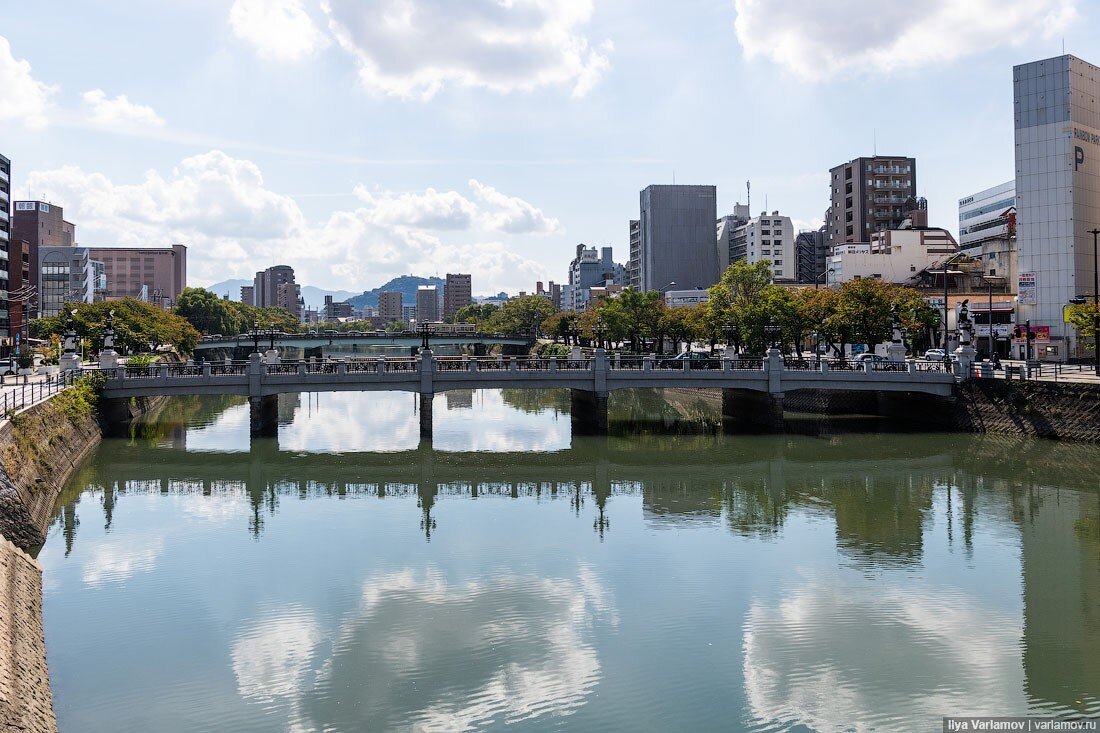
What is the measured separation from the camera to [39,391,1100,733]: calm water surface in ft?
54.0

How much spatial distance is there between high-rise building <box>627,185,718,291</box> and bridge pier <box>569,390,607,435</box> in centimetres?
11624

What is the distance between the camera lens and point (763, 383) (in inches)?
2012

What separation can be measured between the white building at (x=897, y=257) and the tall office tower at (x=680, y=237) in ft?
201

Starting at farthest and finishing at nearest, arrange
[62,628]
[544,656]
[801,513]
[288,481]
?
1. [288,481]
2. [801,513]
3. [62,628]
4. [544,656]

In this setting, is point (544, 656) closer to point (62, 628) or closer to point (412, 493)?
point (62, 628)

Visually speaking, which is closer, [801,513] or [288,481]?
[801,513]

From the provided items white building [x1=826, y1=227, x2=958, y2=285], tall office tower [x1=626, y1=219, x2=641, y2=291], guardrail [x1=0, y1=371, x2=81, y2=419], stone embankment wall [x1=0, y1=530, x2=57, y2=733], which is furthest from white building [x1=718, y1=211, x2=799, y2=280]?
stone embankment wall [x1=0, y1=530, x2=57, y2=733]

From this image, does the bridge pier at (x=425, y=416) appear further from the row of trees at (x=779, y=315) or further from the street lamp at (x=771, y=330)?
the street lamp at (x=771, y=330)

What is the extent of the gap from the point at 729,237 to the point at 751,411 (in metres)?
120

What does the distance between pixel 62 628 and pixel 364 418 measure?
48.5 meters

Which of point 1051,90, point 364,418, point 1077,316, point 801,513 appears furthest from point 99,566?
point 1051,90

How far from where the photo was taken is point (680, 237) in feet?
561

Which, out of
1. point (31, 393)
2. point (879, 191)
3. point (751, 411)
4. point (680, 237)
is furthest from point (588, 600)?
point (680, 237)

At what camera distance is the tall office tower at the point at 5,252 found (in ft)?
310
